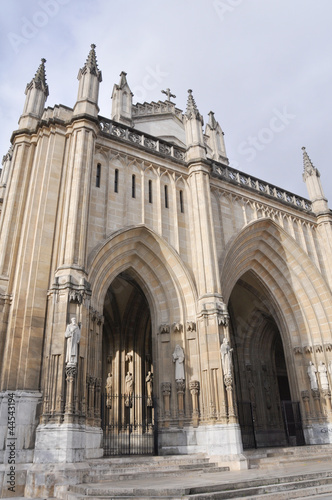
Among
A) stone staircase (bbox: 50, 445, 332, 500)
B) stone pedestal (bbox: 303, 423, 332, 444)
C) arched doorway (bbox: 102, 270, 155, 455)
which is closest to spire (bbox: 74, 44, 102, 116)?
arched doorway (bbox: 102, 270, 155, 455)

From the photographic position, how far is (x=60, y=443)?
32.1ft

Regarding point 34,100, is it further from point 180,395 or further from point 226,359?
point 180,395

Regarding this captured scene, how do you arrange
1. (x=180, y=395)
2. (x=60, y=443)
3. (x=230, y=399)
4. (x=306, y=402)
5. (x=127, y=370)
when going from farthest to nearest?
(x=127, y=370), (x=306, y=402), (x=180, y=395), (x=230, y=399), (x=60, y=443)

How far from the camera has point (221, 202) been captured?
18984 mm

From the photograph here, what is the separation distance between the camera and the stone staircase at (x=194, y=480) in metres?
6.89

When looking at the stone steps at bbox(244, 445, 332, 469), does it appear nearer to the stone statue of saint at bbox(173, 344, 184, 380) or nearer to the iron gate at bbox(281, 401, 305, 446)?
the iron gate at bbox(281, 401, 305, 446)

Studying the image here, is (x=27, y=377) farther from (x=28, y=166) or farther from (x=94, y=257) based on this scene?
(x=28, y=166)

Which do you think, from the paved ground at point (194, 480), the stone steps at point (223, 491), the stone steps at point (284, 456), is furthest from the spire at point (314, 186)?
the stone steps at point (223, 491)

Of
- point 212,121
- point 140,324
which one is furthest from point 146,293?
point 212,121

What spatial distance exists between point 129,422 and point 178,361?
13.9 feet

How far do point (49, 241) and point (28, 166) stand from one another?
158 inches

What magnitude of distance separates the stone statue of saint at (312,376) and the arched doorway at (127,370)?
296 inches

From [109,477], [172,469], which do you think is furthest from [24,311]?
[172,469]

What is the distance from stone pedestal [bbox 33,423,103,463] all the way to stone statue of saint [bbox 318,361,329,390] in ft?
39.9
